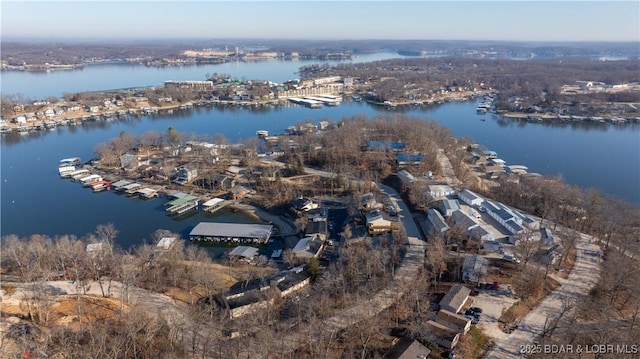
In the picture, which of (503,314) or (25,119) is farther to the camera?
(25,119)

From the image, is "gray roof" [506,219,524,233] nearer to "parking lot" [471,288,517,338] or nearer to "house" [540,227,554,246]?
"house" [540,227,554,246]

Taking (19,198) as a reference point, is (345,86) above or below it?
above

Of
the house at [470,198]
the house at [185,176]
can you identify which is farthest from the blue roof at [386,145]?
the house at [185,176]

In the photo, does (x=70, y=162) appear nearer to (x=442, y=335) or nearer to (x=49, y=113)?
(x=49, y=113)

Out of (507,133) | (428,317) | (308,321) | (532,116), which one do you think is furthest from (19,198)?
(532,116)

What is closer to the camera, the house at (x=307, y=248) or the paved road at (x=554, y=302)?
the paved road at (x=554, y=302)

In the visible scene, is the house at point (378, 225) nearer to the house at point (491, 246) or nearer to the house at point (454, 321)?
the house at point (491, 246)

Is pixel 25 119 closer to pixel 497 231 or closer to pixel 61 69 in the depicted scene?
pixel 497 231
